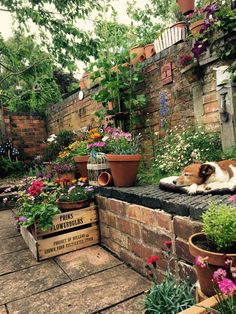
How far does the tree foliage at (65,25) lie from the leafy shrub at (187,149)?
178 inches

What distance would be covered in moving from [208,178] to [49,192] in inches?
82.5

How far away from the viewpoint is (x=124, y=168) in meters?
2.95

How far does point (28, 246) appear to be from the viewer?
323 centimetres

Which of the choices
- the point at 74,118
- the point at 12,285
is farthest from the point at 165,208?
the point at 74,118

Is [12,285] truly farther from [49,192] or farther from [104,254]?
[49,192]

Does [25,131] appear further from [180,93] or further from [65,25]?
[180,93]

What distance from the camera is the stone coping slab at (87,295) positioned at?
1962 mm

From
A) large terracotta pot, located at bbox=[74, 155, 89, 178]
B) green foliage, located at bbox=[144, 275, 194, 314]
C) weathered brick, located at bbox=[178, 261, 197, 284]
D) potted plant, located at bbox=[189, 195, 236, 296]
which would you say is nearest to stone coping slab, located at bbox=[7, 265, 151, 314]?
weathered brick, located at bbox=[178, 261, 197, 284]

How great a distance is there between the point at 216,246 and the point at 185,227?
459 millimetres

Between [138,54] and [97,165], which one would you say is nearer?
[97,165]

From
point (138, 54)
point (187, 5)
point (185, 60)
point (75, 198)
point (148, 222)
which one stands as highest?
point (187, 5)

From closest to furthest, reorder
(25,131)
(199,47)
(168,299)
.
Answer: (168,299), (199,47), (25,131)

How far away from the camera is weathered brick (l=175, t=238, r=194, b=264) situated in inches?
72.3

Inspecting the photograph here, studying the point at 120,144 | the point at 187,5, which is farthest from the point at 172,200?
the point at 187,5
